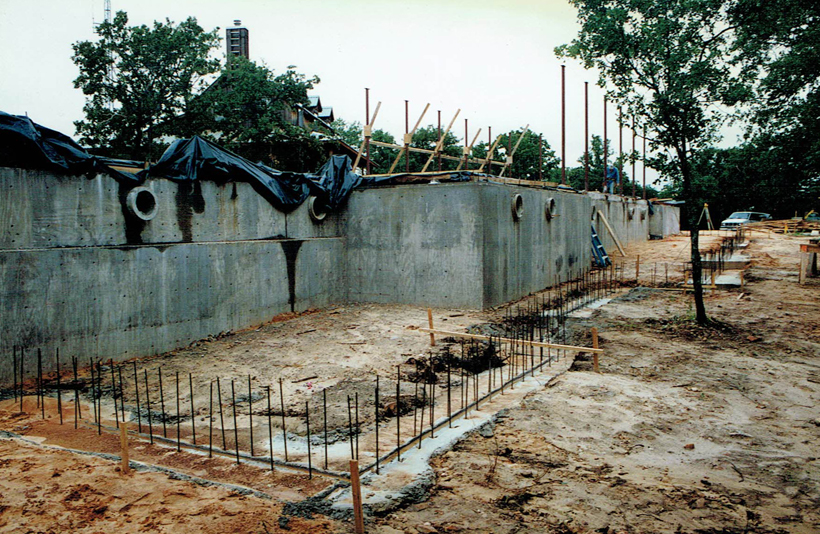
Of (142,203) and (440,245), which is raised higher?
(142,203)

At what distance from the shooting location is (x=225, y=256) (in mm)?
10062

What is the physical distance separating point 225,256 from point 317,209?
2.99m

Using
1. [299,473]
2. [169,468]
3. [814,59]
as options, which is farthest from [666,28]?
[169,468]

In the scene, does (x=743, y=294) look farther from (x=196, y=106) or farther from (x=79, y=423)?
(x=196, y=106)

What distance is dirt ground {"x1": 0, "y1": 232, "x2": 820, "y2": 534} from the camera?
3738mm

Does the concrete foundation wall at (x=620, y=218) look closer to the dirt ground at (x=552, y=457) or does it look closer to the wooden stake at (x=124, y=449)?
the dirt ground at (x=552, y=457)

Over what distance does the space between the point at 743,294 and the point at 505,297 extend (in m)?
6.12

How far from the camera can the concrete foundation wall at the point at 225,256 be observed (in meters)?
7.39

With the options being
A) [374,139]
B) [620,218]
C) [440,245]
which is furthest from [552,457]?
[374,139]

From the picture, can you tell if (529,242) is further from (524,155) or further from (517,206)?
(524,155)

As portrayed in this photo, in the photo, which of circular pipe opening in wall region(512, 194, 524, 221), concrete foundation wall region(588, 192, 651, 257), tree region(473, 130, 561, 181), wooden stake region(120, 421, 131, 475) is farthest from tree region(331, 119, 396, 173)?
wooden stake region(120, 421, 131, 475)

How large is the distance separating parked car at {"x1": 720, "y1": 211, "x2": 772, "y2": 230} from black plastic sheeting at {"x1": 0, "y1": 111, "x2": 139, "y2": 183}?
109ft

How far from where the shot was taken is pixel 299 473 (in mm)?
4414

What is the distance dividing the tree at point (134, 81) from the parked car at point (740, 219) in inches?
1200
